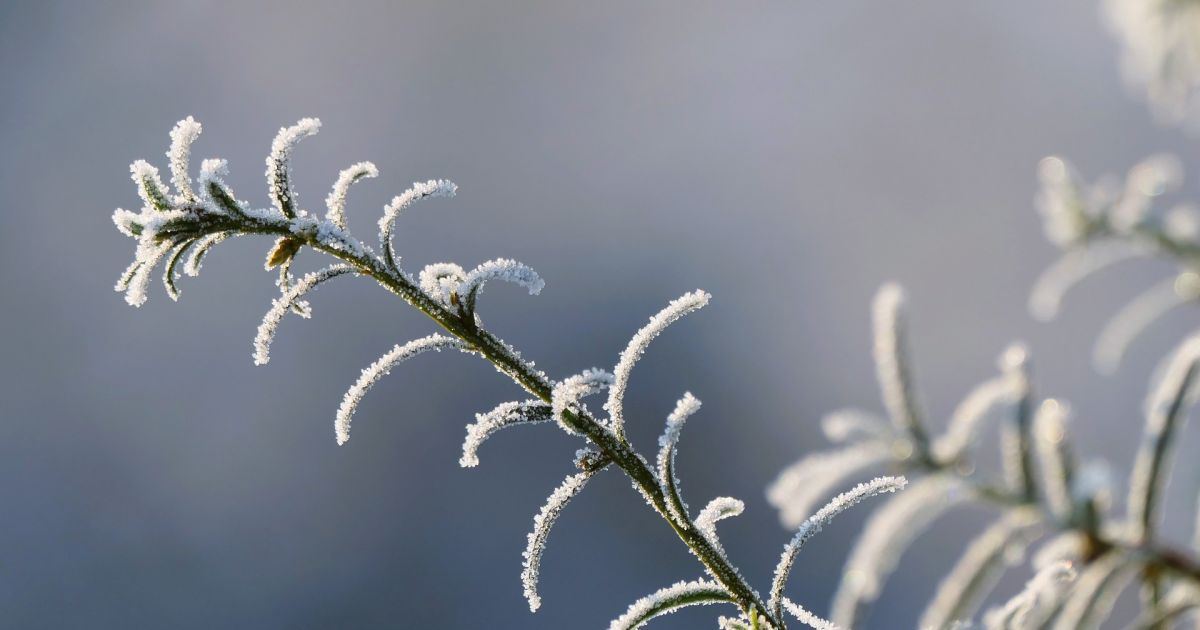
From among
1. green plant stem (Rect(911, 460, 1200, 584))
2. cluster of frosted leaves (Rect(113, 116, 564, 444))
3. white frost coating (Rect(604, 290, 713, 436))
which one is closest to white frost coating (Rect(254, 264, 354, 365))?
cluster of frosted leaves (Rect(113, 116, 564, 444))

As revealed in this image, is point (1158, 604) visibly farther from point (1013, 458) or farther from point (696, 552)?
point (696, 552)

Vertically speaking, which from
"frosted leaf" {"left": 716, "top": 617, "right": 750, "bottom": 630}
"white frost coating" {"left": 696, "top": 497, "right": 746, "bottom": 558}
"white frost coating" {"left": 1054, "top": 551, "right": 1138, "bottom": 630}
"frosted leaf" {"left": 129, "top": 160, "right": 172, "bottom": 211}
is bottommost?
"white frost coating" {"left": 1054, "top": 551, "right": 1138, "bottom": 630}

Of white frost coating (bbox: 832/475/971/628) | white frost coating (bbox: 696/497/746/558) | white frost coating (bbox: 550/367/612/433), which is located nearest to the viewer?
white frost coating (bbox: 832/475/971/628)

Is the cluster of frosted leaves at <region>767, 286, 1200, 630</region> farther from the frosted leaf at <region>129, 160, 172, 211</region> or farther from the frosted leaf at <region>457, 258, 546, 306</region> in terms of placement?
the frosted leaf at <region>129, 160, 172, 211</region>

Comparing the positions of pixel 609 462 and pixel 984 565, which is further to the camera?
pixel 609 462

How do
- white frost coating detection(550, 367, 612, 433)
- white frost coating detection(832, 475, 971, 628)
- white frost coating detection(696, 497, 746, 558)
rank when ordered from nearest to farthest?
white frost coating detection(832, 475, 971, 628), white frost coating detection(550, 367, 612, 433), white frost coating detection(696, 497, 746, 558)

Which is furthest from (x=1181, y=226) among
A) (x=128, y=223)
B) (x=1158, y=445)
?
(x=128, y=223)

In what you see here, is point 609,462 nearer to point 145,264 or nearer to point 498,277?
point 498,277
